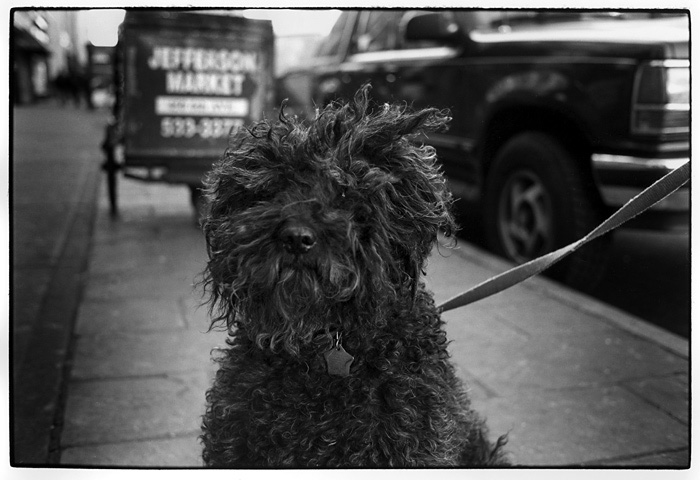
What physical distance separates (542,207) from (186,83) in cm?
307

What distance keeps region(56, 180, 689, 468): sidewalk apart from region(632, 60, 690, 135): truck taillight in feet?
3.58

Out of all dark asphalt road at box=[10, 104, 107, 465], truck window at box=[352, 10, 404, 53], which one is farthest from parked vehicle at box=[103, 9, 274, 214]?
A: dark asphalt road at box=[10, 104, 107, 465]

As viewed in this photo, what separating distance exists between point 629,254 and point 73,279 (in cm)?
363

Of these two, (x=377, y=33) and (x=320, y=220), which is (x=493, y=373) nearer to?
(x=320, y=220)

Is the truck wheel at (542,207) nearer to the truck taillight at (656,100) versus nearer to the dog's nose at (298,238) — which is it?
the truck taillight at (656,100)

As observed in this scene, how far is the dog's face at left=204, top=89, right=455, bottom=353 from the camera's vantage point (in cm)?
144

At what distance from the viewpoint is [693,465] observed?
1933mm

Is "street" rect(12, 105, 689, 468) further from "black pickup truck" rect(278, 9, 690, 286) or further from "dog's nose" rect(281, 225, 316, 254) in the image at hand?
"dog's nose" rect(281, 225, 316, 254)

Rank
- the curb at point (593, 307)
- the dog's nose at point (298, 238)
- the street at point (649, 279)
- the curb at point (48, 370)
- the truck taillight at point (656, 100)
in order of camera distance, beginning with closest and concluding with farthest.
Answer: the dog's nose at point (298, 238), the curb at point (48, 370), the truck taillight at point (656, 100), the curb at point (593, 307), the street at point (649, 279)

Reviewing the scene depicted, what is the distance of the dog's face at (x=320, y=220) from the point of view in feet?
4.73

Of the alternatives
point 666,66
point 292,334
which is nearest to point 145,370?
point 292,334

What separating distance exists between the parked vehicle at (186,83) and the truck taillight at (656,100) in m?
3.07

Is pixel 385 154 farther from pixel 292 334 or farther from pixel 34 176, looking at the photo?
pixel 34 176

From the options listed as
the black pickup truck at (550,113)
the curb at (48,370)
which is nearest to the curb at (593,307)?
the black pickup truck at (550,113)
